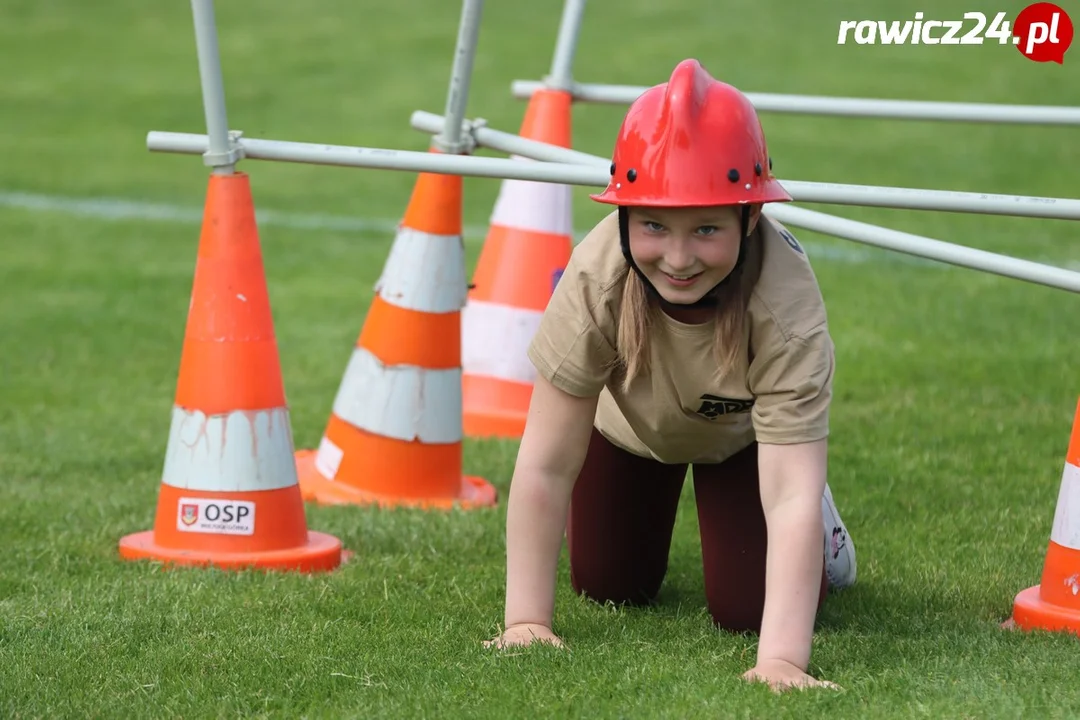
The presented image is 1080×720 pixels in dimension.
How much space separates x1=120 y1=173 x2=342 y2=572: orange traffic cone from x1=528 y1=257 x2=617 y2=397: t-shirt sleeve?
125 cm

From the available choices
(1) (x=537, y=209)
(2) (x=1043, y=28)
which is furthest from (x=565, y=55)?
(2) (x=1043, y=28)

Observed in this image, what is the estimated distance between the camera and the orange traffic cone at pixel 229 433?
446 cm

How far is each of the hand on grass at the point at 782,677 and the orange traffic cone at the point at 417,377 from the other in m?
2.10

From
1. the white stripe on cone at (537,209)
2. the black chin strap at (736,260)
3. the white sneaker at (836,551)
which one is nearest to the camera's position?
the black chin strap at (736,260)

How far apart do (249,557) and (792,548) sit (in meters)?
1.72

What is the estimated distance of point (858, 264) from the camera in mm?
9852

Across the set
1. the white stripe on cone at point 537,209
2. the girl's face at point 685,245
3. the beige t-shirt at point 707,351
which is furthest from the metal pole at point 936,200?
the white stripe on cone at point 537,209

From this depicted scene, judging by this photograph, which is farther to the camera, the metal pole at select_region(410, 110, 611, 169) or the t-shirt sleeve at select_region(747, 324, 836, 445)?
the metal pole at select_region(410, 110, 611, 169)

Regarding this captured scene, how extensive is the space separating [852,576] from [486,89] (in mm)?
13931

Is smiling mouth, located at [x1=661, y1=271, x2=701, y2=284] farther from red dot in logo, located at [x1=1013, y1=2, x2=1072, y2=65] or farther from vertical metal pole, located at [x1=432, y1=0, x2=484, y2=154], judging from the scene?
red dot in logo, located at [x1=1013, y1=2, x2=1072, y2=65]

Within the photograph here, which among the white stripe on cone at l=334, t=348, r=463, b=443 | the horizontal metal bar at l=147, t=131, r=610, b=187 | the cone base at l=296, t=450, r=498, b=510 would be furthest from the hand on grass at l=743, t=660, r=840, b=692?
the white stripe on cone at l=334, t=348, r=463, b=443

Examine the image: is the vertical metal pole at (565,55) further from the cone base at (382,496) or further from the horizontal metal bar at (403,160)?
the horizontal metal bar at (403,160)

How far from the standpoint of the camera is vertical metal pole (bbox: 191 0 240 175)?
4.46 metres

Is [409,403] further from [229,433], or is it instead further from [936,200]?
[936,200]
